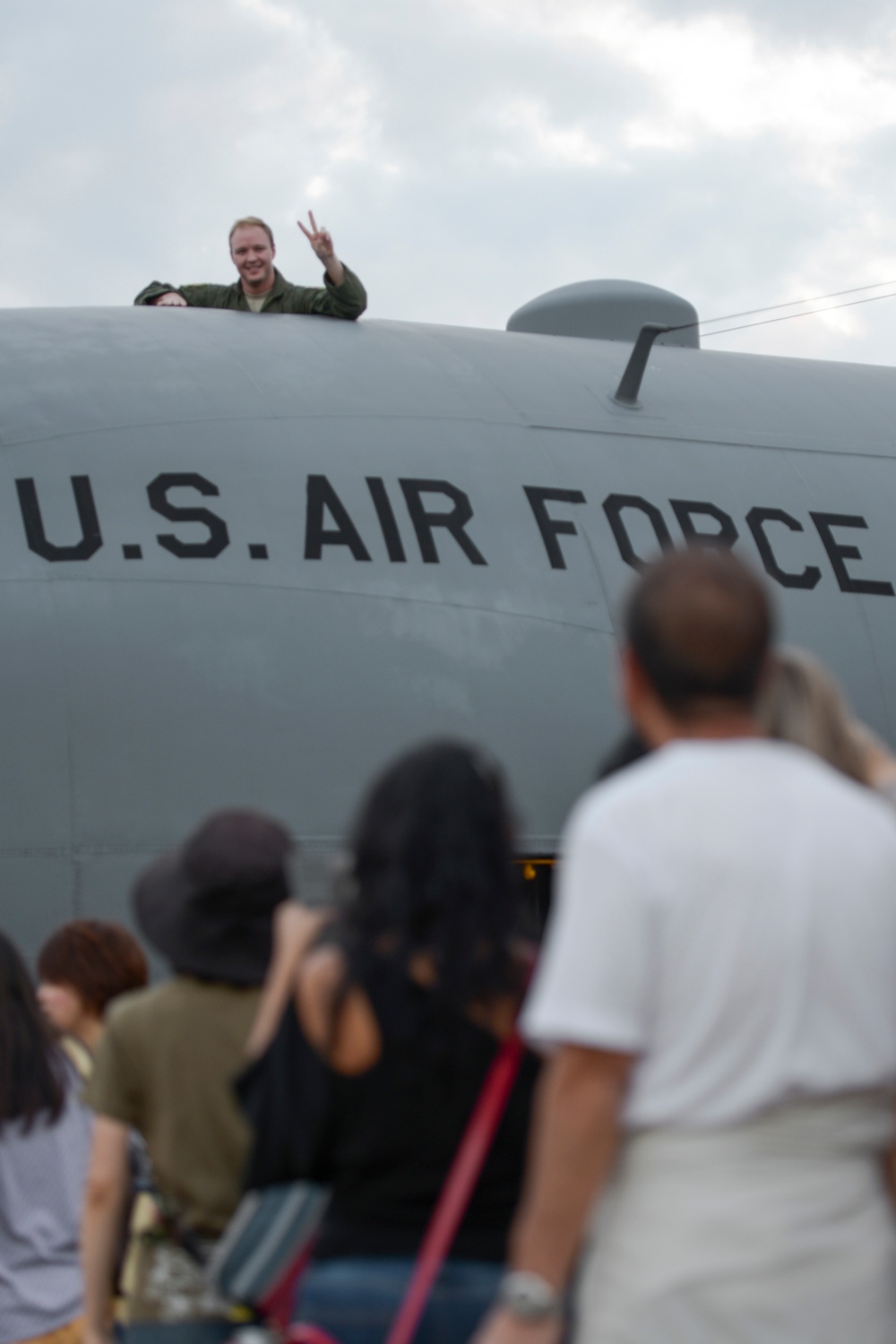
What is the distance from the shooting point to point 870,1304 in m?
2.15

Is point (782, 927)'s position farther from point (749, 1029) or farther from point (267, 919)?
point (267, 919)

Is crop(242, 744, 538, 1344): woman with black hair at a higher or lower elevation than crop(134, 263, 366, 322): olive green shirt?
lower

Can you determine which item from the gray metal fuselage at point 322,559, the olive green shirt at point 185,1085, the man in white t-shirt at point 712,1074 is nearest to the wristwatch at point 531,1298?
the man in white t-shirt at point 712,1074

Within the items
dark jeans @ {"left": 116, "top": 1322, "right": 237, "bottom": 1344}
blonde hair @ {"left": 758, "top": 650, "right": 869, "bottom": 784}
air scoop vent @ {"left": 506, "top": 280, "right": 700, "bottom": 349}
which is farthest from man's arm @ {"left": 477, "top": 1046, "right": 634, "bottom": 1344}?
air scoop vent @ {"left": 506, "top": 280, "right": 700, "bottom": 349}

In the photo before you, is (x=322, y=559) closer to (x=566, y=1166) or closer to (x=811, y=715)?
(x=811, y=715)

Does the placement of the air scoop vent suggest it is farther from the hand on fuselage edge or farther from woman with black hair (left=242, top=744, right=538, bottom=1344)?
woman with black hair (left=242, top=744, right=538, bottom=1344)

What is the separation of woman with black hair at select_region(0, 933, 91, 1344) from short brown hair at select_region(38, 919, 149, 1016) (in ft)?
1.27

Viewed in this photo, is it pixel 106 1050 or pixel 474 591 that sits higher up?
pixel 474 591

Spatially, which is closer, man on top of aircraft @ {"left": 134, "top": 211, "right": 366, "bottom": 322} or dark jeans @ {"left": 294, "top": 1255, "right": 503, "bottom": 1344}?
dark jeans @ {"left": 294, "top": 1255, "right": 503, "bottom": 1344}

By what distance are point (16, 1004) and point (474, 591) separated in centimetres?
375

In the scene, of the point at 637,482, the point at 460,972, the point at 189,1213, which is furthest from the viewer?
the point at 637,482

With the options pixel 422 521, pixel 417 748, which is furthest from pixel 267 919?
pixel 422 521

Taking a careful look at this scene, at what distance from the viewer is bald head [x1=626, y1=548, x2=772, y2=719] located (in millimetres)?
2279

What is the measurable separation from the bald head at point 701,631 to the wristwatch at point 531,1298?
871mm
